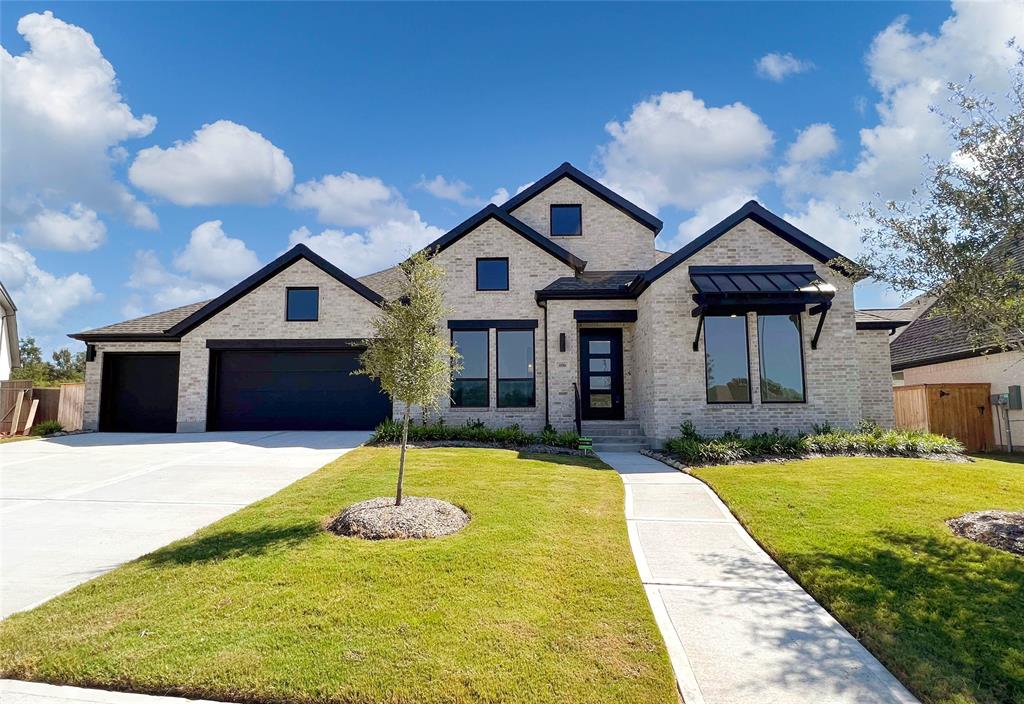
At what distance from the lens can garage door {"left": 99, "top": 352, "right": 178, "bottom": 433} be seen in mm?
16125

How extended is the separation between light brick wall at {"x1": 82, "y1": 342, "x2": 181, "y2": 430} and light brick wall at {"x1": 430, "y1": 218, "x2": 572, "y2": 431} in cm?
801

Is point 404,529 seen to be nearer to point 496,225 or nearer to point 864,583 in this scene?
point 864,583

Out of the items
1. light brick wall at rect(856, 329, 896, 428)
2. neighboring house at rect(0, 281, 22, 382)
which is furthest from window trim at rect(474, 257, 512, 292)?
neighboring house at rect(0, 281, 22, 382)

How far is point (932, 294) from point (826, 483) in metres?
3.35

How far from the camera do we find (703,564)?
5.31 m

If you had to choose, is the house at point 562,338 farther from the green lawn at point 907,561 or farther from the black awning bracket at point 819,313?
the green lawn at point 907,561

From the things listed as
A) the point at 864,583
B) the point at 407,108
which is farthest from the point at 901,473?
the point at 407,108

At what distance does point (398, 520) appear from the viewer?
593cm

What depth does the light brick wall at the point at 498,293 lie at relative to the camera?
1443cm

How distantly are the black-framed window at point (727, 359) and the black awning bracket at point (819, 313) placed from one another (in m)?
1.52

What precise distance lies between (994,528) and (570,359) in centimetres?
912

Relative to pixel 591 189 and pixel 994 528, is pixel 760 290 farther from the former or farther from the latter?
pixel 591 189

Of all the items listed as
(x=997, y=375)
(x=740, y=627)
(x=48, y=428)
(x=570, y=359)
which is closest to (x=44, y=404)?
(x=48, y=428)

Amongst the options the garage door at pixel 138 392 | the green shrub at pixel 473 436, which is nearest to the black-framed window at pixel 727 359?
the green shrub at pixel 473 436
